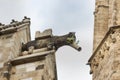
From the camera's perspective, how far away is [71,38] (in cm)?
869

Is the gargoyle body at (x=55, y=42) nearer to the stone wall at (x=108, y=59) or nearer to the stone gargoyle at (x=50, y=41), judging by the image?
the stone gargoyle at (x=50, y=41)

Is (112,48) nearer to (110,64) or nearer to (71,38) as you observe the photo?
(110,64)

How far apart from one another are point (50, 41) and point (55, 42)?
14 cm

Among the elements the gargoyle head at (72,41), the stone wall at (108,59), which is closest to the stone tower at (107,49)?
the stone wall at (108,59)

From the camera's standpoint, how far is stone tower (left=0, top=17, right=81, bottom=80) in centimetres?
790

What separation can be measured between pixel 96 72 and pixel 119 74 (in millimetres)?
3499

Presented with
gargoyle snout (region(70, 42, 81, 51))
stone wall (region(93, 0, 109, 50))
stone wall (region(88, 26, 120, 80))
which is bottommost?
stone wall (region(88, 26, 120, 80))

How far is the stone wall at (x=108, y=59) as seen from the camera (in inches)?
617

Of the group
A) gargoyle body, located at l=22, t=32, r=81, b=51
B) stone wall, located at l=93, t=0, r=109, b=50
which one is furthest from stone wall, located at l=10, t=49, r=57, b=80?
stone wall, located at l=93, t=0, r=109, b=50

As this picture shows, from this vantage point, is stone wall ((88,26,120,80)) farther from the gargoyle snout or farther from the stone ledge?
the stone ledge

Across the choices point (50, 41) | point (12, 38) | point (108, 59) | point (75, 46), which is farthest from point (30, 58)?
point (108, 59)

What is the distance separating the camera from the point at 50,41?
8609 millimetres

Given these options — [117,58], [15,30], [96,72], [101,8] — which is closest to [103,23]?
[101,8]

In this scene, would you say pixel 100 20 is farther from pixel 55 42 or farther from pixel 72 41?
pixel 55 42
